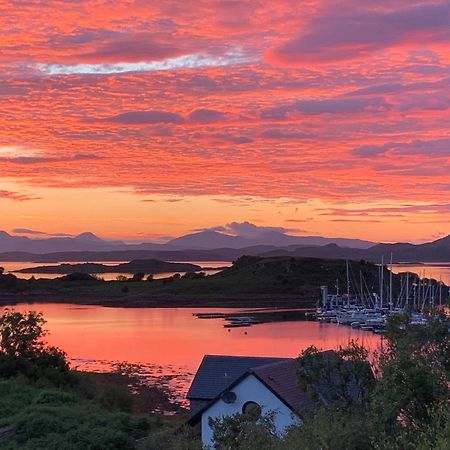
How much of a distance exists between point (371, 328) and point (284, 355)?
3395 cm

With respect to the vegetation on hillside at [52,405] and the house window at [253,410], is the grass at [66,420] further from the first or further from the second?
the house window at [253,410]

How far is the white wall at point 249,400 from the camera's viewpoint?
26.5m

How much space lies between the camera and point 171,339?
253ft

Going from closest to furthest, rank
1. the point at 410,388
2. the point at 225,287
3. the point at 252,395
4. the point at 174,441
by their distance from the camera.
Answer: the point at 410,388
the point at 174,441
the point at 252,395
the point at 225,287

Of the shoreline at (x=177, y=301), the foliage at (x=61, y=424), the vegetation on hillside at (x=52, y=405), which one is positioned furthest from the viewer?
the shoreline at (x=177, y=301)

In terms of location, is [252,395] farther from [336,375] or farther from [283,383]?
[336,375]

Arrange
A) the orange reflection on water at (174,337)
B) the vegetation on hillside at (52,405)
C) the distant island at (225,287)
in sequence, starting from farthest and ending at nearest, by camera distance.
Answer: the distant island at (225,287) → the orange reflection on water at (174,337) → the vegetation on hillside at (52,405)

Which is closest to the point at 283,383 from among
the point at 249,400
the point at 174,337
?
the point at 249,400

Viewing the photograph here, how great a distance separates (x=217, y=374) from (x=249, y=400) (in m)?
2.83

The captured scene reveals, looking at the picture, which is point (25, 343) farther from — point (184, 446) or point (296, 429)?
point (296, 429)

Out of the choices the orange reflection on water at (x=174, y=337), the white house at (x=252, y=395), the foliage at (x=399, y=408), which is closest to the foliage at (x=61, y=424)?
the white house at (x=252, y=395)

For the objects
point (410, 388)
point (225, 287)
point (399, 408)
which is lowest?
point (225, 287)

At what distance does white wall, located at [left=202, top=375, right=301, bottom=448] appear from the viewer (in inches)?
1041

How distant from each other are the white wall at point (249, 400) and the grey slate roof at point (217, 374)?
34.9 inches
